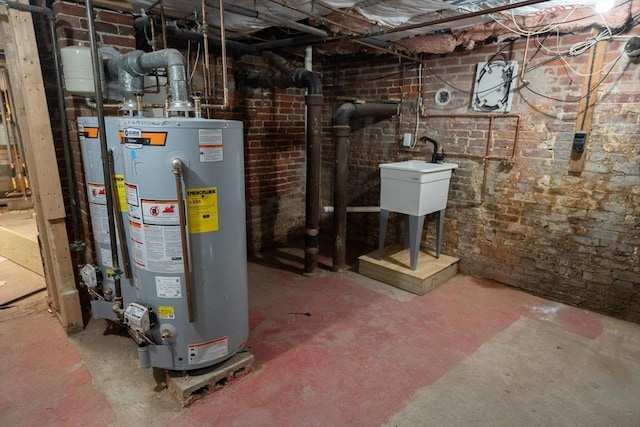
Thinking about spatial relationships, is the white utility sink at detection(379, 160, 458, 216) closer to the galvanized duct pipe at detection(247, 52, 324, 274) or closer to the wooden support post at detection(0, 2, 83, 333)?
the galvanized duct pipe at detection(247, 52, 324, 274)

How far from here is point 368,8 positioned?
2.57 metres

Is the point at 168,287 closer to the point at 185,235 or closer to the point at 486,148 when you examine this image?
the point at 185,235

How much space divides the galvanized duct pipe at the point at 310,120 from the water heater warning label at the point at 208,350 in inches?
64.9

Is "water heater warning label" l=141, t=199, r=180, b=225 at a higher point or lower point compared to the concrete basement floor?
higher

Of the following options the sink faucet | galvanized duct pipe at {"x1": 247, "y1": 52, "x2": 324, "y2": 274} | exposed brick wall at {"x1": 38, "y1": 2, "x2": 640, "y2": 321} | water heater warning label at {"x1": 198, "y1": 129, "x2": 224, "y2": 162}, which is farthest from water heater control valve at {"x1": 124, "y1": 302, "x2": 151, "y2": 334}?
the sink faucet

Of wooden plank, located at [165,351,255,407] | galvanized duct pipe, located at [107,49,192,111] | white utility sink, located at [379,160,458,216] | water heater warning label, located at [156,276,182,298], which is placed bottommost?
wooden plank, located at [165,351,255,407]

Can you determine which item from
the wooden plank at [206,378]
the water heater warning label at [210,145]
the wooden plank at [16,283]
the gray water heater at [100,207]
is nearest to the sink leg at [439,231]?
the wooden plank at [206,378]

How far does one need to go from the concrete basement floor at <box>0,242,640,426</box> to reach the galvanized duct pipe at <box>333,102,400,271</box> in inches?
25.9

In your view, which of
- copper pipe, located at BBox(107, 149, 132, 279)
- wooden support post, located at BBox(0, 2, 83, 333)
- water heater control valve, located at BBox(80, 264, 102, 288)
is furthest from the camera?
water heater control valve, located at BBox(80, 264, 102, 288)

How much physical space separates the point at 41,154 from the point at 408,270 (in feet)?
9.25

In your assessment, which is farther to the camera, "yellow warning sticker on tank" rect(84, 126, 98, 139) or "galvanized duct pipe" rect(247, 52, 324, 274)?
"galvanized duct pipe" rect(247, 52, 324, 274)

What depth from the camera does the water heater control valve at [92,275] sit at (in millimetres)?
2213

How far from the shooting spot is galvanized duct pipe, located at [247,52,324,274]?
3213 mm

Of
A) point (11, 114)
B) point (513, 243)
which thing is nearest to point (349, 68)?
point (513, 243)
